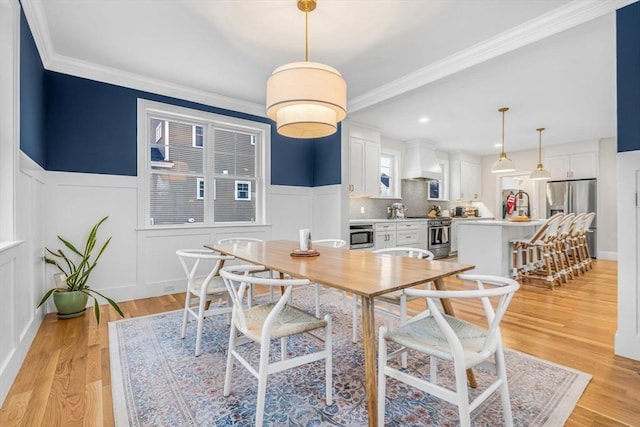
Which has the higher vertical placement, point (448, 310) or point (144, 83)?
point (144, 83)

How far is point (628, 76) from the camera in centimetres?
214

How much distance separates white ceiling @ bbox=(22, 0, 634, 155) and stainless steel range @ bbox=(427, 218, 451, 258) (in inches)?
109

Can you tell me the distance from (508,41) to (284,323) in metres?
2.98

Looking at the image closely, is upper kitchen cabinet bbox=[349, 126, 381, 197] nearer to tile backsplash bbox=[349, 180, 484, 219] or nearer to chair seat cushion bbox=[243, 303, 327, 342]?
tile backsplash bbox=[349, 180, 484, 219]

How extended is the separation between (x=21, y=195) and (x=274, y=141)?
3.11 metres

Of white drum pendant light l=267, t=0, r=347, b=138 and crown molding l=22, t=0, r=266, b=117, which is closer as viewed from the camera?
white drum pendant light l=267, t=0, r=347, b=138

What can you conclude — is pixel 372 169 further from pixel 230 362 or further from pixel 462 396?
pixel 462 396

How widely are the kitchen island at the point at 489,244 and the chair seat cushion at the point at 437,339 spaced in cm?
328

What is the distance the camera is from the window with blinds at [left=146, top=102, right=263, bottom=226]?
12.9 ft

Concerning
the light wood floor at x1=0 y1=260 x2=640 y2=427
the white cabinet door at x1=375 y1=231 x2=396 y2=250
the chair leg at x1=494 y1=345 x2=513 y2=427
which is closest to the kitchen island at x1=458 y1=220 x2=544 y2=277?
the light wood floor at x1=0 y1=260 x2=640 y2=427

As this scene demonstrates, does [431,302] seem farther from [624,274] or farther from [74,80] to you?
[74,80]

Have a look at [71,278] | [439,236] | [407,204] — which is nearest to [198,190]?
[71,278]

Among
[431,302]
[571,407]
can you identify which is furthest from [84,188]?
[571,407]

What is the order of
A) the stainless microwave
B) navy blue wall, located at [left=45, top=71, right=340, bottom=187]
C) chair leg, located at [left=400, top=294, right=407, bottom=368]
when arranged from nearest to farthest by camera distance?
chair leg, located at [left=400, top=294, right=407, bottom=368] < navy blue wall, located at [left=45, top=71, right=340, bottom=187] < the stainless microwave
